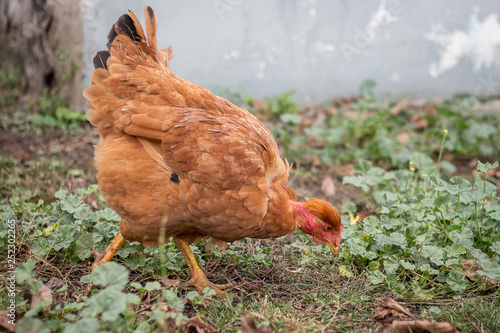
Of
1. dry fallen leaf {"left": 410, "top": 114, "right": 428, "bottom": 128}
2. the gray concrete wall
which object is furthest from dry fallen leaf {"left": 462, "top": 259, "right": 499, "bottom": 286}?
the gray concrete wall

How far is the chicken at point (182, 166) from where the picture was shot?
255 centimetres

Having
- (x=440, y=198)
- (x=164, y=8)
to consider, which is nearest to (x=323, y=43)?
(x=164, y=8)

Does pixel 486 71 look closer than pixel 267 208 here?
No

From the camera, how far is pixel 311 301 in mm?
2688

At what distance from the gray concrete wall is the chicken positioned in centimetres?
305

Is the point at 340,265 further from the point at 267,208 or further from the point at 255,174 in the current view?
the point at 255,174

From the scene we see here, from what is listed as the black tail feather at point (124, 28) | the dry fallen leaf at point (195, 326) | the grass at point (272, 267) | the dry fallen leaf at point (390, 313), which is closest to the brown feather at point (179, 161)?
the black tail feather at point (124, 28)

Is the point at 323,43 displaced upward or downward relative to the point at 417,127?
upward

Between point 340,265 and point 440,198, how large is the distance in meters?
0.90

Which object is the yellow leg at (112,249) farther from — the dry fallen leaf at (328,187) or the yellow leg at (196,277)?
the dry fallen leaf at (328,187)

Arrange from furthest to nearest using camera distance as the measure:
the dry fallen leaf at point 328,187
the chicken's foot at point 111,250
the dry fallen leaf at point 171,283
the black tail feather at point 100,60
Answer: the dry fallen leaf at point 328,187 → the black tail feather at point 100,60 → the chicken's foot at point 111,250 → the dry fallen leaf at point 171,283

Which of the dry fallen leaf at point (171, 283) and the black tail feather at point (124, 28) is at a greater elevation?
the black tail feather at point (124, 28)

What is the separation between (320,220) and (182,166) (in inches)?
39.2

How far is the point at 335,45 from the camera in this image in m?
6.70
